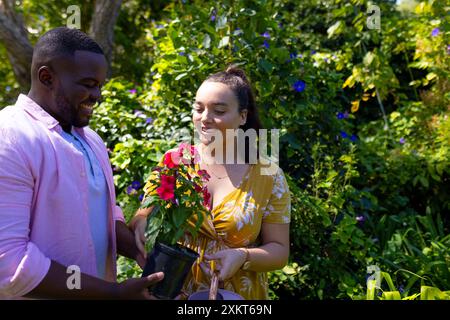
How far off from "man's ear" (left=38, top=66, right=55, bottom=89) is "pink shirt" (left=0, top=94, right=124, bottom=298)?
0.07 m

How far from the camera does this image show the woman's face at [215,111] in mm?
2211

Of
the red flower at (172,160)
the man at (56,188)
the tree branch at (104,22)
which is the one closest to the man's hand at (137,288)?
the man at (56,188)

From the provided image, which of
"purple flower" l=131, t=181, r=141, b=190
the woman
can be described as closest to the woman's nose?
the woman

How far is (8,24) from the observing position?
4.48 m

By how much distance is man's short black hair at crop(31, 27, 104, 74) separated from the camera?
1.69m

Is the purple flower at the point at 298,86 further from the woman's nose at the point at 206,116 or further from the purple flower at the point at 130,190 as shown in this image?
the woman's nose at the point at 206,116

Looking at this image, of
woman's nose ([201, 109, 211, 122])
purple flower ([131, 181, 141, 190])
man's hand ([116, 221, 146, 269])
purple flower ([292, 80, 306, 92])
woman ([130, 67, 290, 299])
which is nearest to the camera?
man's hand ([116, 221, 146, 269])

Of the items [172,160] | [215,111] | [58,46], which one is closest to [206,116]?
[215,111]

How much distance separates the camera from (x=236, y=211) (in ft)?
6.93

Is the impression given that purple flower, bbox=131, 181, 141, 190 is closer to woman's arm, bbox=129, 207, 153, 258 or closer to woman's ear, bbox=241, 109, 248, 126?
woman's ear, bbox=241, 109, 248, 126

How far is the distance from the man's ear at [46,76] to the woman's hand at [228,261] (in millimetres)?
770

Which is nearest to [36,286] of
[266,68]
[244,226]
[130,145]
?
[244,226]

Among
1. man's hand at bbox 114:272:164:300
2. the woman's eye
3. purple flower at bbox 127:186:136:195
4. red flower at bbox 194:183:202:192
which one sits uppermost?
the woman's eye

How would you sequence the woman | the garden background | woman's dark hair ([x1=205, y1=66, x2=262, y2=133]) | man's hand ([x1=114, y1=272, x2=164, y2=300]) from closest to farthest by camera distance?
man's hand ([x1=114, y1=272, x2=164, y2=300])
the woman
woman's dark hair ([x1=205, y1=66, x2=262, y2=133])
the garden background
